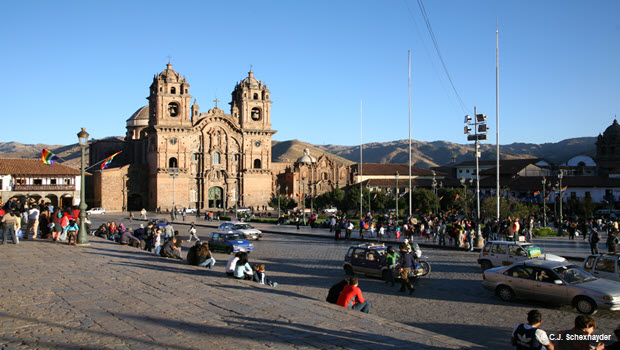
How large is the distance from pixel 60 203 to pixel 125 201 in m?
7.57

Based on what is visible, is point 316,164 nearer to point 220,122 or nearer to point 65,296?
point 220,122

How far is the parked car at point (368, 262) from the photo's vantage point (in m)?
16.2

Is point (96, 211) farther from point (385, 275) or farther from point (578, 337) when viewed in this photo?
point (578, 337)

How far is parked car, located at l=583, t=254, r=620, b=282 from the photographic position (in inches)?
539

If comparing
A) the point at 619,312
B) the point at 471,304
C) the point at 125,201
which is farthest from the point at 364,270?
the point at 125,201

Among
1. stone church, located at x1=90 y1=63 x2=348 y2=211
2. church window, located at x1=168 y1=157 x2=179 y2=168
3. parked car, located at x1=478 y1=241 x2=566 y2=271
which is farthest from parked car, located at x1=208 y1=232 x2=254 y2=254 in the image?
church window, located at x1=168 y1=157 x2=179 y2=168

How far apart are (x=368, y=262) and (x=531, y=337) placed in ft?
30.2

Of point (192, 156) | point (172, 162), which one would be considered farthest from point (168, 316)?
point (192, 156)

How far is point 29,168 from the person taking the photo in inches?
2398

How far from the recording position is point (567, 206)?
63781 millimetres

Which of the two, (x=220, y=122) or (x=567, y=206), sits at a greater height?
(x=220, y=122)

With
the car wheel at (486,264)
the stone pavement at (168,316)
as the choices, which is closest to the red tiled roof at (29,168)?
the stone pavement at (168,316)

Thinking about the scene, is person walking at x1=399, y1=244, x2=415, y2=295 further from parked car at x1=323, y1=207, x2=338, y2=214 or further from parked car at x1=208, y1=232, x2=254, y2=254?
parked car at x1=323, y1=207, x2=338, y2=214

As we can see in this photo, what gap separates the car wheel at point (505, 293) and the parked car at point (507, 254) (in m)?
4.05
